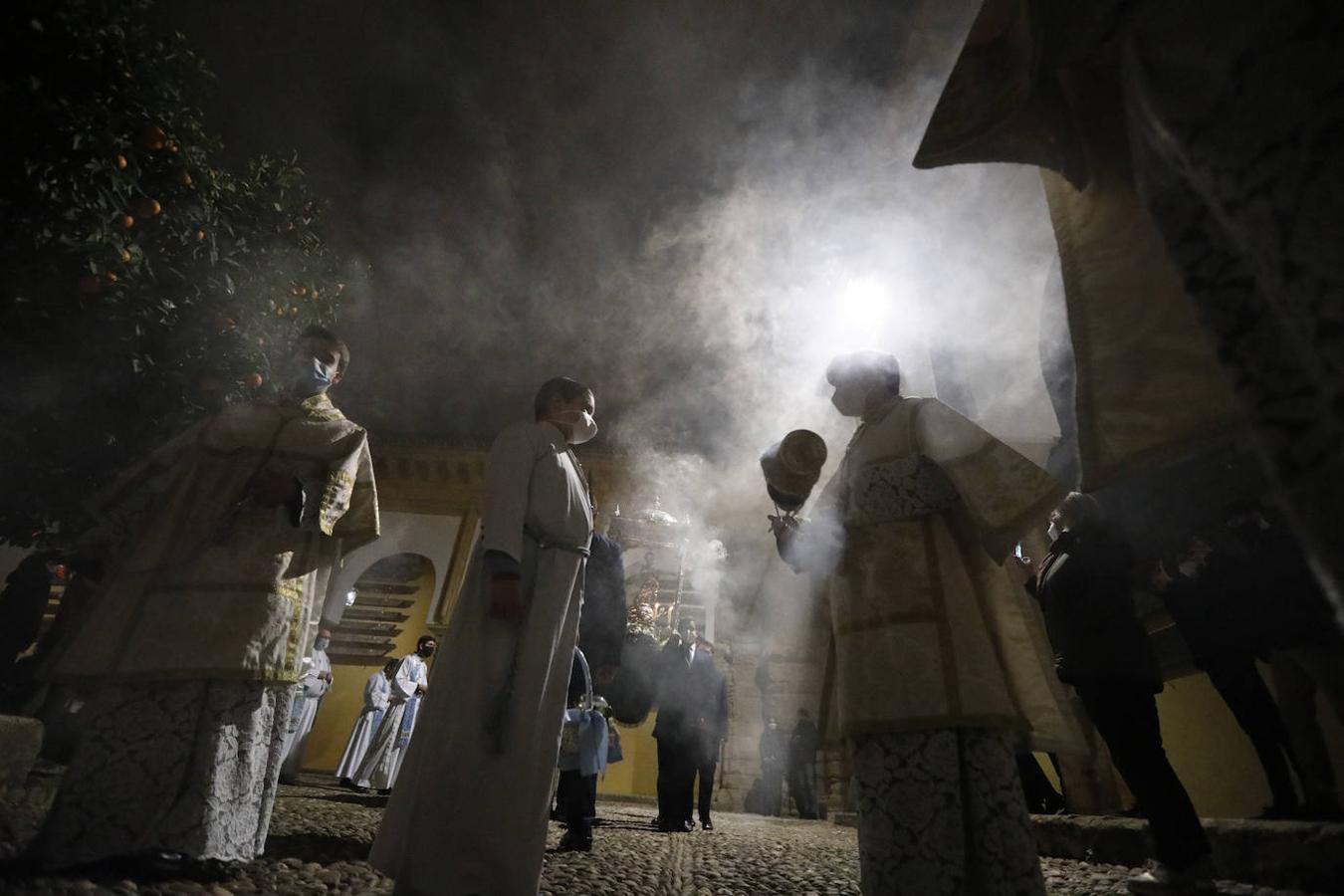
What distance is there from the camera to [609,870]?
3191 millimetres

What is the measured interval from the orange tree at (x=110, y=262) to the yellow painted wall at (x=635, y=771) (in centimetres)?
1126

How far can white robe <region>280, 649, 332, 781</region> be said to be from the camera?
862cm

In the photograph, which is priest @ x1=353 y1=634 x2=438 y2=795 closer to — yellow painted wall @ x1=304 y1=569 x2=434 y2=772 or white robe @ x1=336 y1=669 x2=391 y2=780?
white robe @ x1=336 y1=669 x2=391 y2=780

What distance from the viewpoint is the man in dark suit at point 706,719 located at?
6.73 m

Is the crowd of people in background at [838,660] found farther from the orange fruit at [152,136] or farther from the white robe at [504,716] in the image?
the orange fruit at [152,136]

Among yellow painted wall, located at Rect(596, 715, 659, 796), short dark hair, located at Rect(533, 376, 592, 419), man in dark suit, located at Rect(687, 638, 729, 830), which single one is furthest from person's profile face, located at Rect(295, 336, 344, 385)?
yellow painted wall, located at Rect(596, 715, 659, 796)

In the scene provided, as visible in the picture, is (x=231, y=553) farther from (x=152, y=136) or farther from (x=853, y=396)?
(x=152, y=136)

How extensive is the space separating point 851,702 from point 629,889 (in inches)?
59.9

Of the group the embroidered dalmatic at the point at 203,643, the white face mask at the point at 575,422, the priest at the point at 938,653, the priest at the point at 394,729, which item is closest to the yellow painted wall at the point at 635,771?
the priest at the point at 394,729

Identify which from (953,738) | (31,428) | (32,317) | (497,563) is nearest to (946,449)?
(953,738)

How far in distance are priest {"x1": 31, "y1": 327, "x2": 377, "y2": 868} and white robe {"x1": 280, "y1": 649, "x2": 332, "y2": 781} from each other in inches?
276

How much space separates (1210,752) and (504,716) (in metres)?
5.64

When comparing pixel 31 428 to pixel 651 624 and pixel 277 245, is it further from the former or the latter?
pixel 651 624

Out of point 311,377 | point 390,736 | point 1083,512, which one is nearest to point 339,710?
point 390,736
